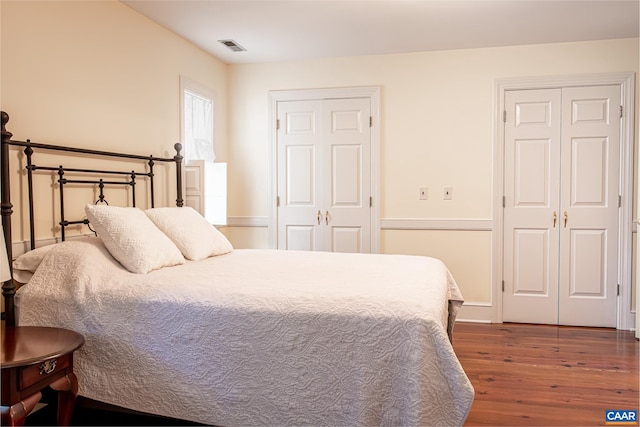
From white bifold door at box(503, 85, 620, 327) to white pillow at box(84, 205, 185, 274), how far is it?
2.99m

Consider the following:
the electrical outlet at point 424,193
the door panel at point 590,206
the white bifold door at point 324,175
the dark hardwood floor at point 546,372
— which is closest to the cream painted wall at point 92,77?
the white bifold door at point 324,175

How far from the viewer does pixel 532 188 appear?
13.8 ft

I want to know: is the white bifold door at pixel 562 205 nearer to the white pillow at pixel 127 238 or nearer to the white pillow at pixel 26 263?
the white pillow at pixel 127 238

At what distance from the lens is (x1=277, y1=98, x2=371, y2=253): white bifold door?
449 centimetres

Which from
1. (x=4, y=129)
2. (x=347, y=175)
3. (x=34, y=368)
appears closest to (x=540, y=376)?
(x=347, y=175)

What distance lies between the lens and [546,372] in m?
3.09

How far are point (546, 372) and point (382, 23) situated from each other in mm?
2591

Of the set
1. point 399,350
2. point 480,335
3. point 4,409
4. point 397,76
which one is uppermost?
point 397,76

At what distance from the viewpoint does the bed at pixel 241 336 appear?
73.9 inches

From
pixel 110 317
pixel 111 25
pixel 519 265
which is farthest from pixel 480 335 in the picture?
pixel 111 25

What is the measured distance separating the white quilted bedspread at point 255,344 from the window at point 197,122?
1.90 meters

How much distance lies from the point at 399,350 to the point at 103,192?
6.82 ft

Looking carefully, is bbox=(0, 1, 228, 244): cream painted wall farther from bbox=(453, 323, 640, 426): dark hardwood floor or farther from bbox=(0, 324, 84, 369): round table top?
bbox=(453, 323, 640, 426): dark hardwood floor

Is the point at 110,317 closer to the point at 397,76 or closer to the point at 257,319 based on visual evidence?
the point at 257,319
